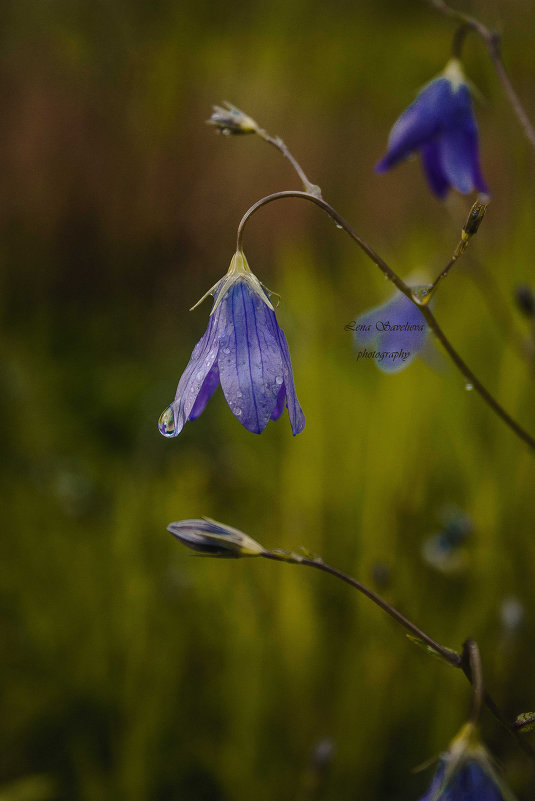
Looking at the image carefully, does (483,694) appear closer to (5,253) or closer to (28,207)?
(5,253)

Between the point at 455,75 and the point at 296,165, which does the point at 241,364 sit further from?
the point at 455,75

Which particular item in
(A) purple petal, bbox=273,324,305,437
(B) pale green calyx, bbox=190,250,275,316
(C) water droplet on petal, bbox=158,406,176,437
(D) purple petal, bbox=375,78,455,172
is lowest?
(A) purple petal, bbox=273,324,305,437

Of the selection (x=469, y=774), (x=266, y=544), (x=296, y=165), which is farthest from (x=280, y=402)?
(x=266, y=544)

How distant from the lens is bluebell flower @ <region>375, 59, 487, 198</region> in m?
0.74

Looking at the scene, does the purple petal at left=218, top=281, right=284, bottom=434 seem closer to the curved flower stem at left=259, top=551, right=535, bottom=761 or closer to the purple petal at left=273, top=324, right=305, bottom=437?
the purple petal at left=273, top=324, right=305, bottom=437

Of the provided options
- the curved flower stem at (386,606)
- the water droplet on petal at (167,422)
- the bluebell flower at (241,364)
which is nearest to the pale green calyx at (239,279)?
the bluebell flower at (241,364)

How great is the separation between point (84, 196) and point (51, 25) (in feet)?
4.80

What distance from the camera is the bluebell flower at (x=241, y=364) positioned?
549 millimetres

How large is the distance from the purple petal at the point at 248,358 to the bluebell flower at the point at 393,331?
28 cm

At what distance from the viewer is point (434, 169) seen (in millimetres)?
791

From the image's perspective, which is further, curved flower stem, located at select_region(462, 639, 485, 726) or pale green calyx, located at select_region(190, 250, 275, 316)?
pale green calyx, located at select_region(190, 250, 275, 316)

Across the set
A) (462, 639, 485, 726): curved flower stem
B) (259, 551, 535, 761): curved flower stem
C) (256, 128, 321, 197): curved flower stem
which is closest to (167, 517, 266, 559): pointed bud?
(259, 551, 535, 761): curved flower stem

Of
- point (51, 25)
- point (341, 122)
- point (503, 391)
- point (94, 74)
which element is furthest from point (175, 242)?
point (503, 391)

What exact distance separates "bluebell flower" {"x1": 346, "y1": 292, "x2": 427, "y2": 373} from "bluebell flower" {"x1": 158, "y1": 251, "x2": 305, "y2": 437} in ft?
0.90
